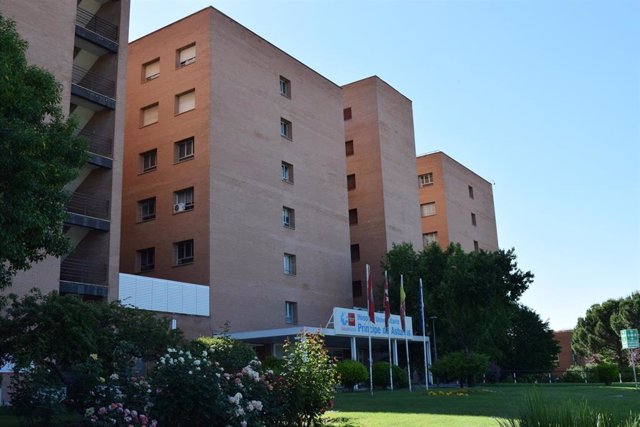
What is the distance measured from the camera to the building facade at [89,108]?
2780 centimetres

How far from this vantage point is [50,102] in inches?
600

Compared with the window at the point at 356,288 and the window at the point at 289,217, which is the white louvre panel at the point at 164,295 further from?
the window at the point at 356,288

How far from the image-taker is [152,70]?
4091 cm

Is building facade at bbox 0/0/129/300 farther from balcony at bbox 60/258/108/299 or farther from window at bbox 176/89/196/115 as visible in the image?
window at bbox 176/89/196/115

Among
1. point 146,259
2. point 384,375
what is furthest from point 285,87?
point 384,375

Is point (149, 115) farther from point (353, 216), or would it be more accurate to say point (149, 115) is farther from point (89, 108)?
point (353, 216)

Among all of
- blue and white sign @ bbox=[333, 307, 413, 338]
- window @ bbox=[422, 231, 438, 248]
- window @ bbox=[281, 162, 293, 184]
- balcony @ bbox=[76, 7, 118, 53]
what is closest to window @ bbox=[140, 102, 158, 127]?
balcony @ bbox=[76, 7, 118, 53]

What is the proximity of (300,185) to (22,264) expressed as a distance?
2894 centimetres

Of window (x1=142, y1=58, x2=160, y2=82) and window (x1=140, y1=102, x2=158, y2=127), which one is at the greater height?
window (x1=142, y1=58, x2=160, y2=82)

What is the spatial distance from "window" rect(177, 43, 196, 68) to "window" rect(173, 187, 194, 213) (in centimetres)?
770

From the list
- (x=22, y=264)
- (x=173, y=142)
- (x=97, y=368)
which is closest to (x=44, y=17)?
(x=173, y=142)

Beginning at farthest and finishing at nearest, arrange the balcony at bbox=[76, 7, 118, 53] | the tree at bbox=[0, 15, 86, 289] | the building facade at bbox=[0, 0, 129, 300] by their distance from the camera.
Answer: the balcony at bbox=[76, 7, 118, 53] → the building facade at bbox=[0, 0, 129, 300] → the tree at bbox=[0, 15, 86, 289]

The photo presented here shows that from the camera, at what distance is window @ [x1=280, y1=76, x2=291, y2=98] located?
43750 millimetres

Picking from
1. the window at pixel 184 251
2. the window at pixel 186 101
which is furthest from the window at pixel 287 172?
the window at pixel 184 251
